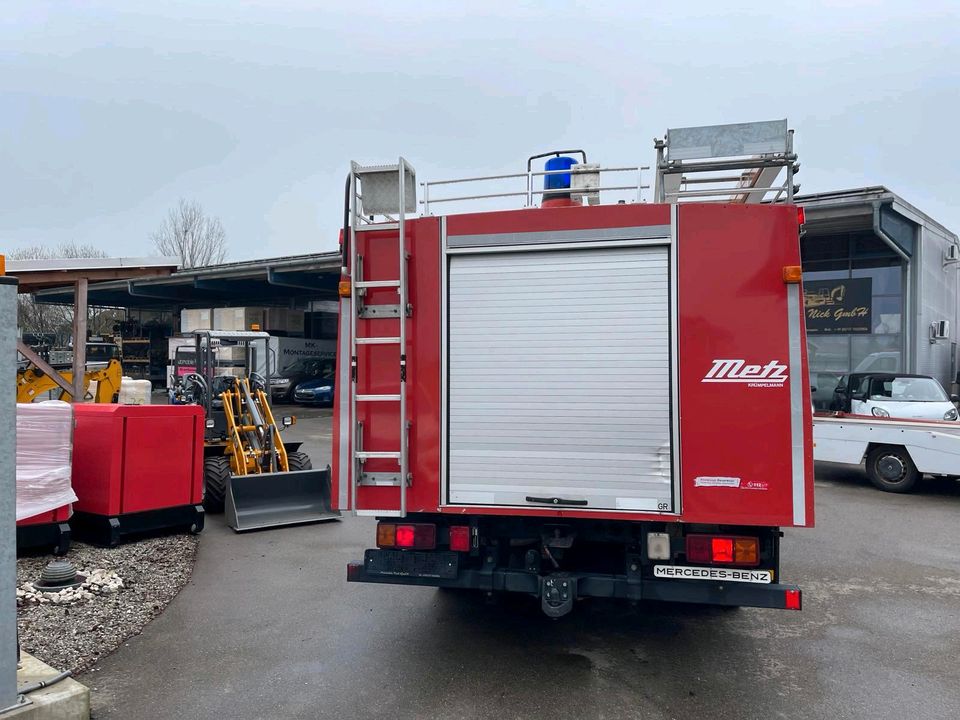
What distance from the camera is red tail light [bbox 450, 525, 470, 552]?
4.41 meters

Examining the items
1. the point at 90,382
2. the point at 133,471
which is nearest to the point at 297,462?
the point at 133,471

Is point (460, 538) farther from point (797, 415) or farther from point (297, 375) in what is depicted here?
point (297, 375)

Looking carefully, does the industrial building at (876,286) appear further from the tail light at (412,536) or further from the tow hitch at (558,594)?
the tail light at (412,536)

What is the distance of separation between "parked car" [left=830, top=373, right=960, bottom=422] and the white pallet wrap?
39.1ft

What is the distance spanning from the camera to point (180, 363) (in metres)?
12.5

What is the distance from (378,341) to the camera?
14.4ft

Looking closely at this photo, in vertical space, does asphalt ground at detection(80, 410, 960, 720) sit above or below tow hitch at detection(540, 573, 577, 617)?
below

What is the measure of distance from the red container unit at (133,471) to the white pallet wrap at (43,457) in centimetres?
41

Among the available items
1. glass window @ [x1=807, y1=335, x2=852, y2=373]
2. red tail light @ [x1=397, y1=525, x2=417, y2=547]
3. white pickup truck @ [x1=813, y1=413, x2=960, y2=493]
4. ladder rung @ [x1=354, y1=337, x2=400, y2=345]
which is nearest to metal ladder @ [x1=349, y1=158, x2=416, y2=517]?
ladder rung @ [x1=354, y1=337, x2=400, y2=345]

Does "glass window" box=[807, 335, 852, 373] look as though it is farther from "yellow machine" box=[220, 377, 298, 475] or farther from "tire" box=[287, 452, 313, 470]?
"yellow machine" box=[220, 377, 298, 475]

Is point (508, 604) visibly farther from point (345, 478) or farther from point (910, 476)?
point (910, 476)

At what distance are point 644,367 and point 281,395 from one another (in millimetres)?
26865

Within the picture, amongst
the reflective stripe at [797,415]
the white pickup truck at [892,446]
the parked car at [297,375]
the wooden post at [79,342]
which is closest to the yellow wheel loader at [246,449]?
the wooden post at [79,342]

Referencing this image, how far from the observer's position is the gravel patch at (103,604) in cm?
482
